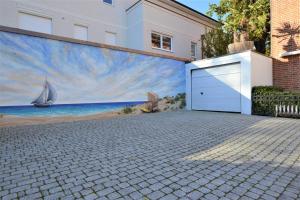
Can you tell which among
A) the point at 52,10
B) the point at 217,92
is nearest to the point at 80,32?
Result: the point at 52,10

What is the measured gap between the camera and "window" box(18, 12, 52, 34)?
450 inches

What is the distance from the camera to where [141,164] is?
→ 368 centimetres

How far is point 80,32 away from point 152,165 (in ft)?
40.1

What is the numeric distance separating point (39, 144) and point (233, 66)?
9.48 meters

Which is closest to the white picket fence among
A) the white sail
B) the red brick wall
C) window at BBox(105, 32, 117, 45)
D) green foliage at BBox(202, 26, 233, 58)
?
the red brick wall

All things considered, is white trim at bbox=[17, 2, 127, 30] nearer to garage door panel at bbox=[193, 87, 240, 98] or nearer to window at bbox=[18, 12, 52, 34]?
window at bbox=[18, 12, 52, 34]

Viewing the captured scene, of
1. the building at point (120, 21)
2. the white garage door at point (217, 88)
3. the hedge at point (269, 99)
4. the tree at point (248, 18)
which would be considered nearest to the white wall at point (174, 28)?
the building at point (120, 21)

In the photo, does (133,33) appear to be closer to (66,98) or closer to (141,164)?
(66,98)

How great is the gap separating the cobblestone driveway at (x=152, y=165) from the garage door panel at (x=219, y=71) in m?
5.40

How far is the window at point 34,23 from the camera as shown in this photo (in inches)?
450

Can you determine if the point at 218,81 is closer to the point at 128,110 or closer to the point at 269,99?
the point at 269,99

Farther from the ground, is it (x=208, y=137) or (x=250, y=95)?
(x=250, y=95)

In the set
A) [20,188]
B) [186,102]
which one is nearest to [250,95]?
[186,102]

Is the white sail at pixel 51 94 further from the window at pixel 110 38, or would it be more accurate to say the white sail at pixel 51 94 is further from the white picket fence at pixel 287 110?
the white picket fence at pixel 287 110
